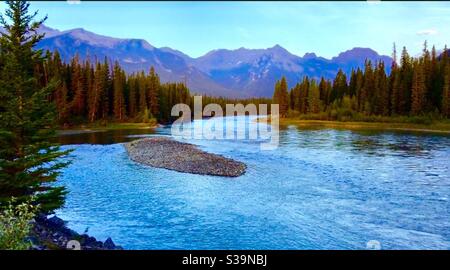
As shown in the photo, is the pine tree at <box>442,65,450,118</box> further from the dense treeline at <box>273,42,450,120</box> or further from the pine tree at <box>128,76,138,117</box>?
the pine tree at <box>128,76,138,117</box>

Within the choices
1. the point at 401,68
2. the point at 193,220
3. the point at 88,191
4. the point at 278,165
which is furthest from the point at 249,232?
the point at 401,68

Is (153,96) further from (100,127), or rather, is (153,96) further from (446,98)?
(446,98)

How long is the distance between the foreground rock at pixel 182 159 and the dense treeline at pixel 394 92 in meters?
66.8

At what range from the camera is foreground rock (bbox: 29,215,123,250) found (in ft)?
49.3

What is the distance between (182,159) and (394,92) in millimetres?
75968

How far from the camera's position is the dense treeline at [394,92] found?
93.6 m

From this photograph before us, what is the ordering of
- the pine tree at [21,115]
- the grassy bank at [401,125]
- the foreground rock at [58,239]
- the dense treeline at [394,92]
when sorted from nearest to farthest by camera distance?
1. the foreground rock at [58,239]
2. the pine tree at [21,115]
3. the grassy bank at [401,125]
4. the dense treeline at [394,92]

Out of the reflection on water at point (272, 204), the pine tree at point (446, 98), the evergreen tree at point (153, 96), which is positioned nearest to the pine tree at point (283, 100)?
the evergreen tree at point (153, 96)

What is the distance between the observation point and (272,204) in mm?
24953

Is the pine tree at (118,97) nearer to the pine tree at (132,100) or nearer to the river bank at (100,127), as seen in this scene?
the pine tree at (132,100)

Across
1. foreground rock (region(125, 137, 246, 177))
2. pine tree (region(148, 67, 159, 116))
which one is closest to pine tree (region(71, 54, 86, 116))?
pine tree (region(148, 67, 159, 116))
